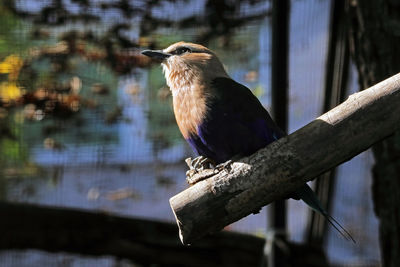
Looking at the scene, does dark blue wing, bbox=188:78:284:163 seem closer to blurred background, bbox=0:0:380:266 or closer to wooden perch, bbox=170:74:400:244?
wooden perch, bbox=170:74:400:244

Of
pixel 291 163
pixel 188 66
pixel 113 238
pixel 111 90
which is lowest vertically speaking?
pixel 113 238

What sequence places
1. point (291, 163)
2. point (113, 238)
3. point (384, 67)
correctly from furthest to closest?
1. point (113, 238)
2. point (384, 67)
3. point (291, 163)

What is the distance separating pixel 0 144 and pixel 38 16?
2.16 ft

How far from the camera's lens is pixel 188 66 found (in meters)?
1.66

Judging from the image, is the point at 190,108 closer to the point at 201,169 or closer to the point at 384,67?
the point at 201,169

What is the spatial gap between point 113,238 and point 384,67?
62.5 inches

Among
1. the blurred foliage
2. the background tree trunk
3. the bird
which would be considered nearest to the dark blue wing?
the bird

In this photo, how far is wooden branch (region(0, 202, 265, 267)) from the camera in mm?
2787

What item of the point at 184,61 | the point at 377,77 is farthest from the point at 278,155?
the point at 377,77

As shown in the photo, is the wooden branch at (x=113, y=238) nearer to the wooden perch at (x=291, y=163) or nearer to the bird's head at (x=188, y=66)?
the bird's head at (x=188, y=66)

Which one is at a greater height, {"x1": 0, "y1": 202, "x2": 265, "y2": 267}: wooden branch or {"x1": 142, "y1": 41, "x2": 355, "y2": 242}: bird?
{"x1": 142, "y1": 41, "x2": 355, "y2": 242}: bird

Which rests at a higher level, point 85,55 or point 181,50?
point 181,50

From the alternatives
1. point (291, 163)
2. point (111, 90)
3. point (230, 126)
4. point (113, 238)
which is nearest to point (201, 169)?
point (230, 126)

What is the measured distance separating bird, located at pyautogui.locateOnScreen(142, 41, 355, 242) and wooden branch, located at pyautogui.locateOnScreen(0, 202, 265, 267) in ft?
4.42
